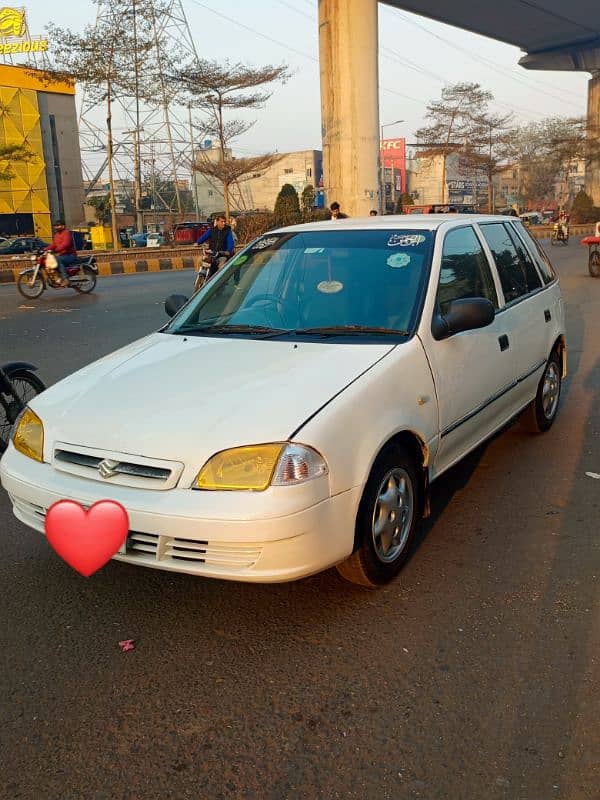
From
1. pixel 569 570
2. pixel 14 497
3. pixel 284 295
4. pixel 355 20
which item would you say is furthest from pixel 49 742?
pixel 355 20

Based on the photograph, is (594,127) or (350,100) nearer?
(350,100)

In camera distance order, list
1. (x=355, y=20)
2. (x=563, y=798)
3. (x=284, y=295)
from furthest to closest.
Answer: (x=355, y=20), (x=284, y=295), (x=563, y=798)

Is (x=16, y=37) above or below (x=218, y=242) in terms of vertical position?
above

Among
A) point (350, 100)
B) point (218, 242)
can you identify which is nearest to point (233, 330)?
point (218, 242)

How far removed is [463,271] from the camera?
14.3ft

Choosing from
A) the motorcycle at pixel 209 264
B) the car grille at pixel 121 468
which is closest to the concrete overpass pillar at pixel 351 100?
the motorcycle at pixel 209 264

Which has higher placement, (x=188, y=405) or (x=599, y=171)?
(x=599, y=171)

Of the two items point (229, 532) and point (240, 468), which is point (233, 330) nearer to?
point (240, 468)

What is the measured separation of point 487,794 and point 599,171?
67.8 meters

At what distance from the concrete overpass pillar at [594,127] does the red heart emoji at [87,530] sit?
210 ft

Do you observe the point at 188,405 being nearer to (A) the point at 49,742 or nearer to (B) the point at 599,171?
(A) the point at 49,742

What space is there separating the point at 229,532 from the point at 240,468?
238 millimetres

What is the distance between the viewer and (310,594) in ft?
11.0

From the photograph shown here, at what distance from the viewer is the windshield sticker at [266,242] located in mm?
4770
